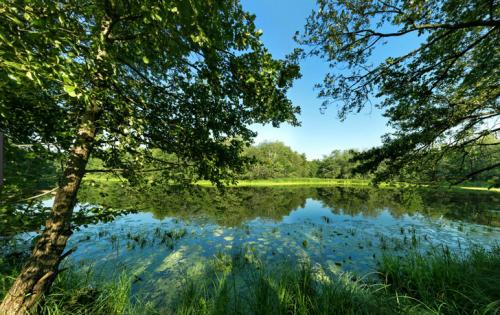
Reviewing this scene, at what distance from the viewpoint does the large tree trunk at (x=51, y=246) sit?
2.81m

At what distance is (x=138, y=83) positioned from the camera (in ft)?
13.5

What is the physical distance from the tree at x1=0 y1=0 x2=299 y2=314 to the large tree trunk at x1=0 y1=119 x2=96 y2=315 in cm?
1

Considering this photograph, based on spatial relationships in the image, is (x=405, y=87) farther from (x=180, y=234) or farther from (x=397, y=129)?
(x=180, y=234)

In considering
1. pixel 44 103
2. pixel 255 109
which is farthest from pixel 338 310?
pixel 44 103

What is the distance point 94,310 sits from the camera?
3.48 meters

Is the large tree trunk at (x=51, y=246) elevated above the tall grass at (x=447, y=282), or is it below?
above

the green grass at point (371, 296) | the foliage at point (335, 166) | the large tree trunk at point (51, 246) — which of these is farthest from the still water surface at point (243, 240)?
the foliage at point (335, 166)

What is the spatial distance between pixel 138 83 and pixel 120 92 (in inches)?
44.2

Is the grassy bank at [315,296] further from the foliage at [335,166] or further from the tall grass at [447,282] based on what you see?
the foliage at [335,166]

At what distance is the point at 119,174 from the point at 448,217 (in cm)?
2213

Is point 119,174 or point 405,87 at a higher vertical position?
point 405,87

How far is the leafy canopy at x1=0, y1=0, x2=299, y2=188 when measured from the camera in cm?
218

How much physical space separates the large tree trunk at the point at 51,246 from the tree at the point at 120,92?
13 mm

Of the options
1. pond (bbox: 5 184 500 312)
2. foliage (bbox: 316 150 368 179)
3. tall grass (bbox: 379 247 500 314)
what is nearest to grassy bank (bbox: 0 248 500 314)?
tall grass (bbox: 379 247 500 314)
